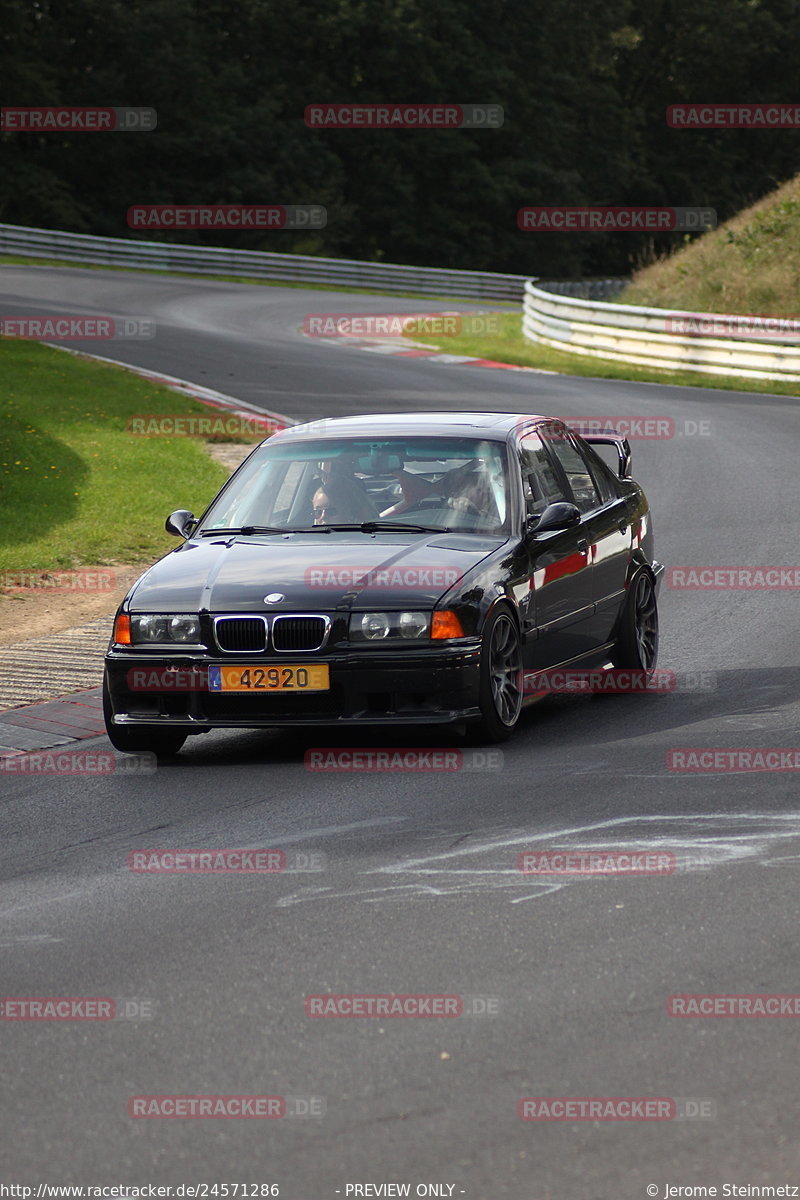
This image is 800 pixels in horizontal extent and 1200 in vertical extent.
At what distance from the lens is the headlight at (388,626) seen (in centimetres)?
834

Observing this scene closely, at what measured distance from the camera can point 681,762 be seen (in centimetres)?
834

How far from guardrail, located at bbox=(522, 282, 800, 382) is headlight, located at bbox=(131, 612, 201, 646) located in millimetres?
22381

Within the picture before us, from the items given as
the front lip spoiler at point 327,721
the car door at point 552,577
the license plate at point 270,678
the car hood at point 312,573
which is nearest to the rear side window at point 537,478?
the car door at point 552,577

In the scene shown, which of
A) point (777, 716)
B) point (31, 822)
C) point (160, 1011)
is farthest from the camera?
point (777, 716)

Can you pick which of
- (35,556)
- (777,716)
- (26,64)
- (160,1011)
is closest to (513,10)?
(26,64)

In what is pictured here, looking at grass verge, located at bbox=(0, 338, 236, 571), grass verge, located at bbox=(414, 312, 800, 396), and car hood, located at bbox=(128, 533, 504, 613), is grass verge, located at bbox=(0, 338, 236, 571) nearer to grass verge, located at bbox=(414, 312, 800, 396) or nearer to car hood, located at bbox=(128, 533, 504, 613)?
car hood, located at bbox=(128, 533, 504, 613)

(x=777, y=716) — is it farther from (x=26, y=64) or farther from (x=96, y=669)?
(x=26, y=64)

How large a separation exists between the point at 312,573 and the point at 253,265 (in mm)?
43314

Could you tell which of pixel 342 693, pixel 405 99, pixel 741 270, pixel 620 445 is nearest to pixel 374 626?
pixel 342 693

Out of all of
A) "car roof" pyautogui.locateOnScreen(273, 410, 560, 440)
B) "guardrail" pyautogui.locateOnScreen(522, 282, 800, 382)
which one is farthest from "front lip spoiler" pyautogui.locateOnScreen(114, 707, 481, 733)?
"guardrail" pyautogui.locateOnScreen(522, 282, 800, 382)

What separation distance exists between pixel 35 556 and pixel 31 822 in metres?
7.76

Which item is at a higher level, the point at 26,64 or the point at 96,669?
the point at 26,64

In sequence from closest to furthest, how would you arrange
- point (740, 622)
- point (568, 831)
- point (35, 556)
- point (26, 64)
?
point (568, 831)
point (740, 622)
point (35, 556)
point (26, 64)

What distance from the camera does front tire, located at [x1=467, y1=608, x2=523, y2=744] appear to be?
8.48 m
